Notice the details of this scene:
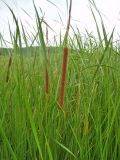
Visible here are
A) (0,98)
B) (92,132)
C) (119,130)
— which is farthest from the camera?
(0,98)

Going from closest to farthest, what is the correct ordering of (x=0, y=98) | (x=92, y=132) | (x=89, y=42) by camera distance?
(x=92, y=132), (x=0, y=98), (x=89, y=42)

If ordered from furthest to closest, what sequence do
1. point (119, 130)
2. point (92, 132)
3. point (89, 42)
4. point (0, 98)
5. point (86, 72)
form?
point (89, 42), point (86, 72), point (0, 98), point (92, 132), point (119, 130)

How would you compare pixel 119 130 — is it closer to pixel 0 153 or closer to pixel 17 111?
pixel 17 111

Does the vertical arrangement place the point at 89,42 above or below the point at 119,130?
above

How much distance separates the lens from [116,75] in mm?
1224

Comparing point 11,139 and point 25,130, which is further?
point 11,139

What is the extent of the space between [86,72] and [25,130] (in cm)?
49

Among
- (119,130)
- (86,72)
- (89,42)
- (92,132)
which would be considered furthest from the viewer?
(89,42)

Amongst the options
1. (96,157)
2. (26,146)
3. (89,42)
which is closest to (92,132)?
(96,157)

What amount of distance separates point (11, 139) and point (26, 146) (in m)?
0.08

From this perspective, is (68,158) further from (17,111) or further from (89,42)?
(89,42)

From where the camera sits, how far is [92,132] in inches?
37.7

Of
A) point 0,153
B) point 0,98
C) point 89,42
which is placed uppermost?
point 89,42

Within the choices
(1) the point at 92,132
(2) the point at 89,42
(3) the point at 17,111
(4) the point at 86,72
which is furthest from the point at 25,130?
(2) the point at 89,42
